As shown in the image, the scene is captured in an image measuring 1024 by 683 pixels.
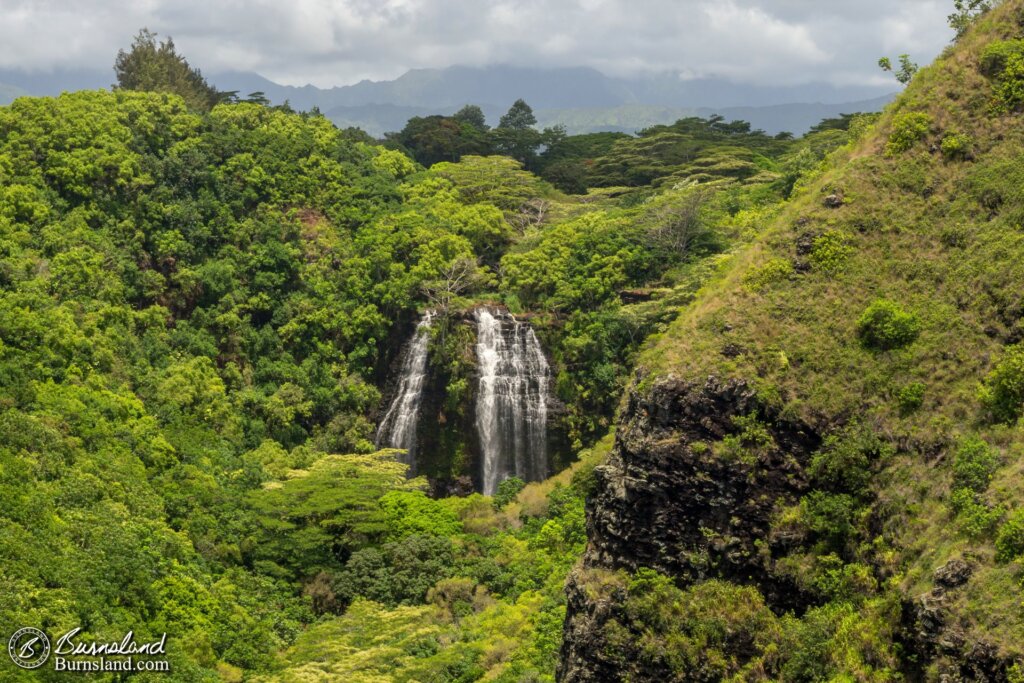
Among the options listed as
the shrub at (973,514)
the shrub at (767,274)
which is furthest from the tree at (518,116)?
the shrub at (973,514)

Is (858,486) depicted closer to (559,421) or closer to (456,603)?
(456,603)

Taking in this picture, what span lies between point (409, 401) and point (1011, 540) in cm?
3071

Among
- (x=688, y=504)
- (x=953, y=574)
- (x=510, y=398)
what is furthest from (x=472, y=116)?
(x=953, y=574)

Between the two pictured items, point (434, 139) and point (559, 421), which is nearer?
point (559, 421)

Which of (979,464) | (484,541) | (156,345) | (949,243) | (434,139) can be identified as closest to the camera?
(979,464)

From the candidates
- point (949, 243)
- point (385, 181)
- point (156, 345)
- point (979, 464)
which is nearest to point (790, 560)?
point (979, 464)

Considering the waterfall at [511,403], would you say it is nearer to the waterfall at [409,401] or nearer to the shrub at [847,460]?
the waterfall at [409,401]

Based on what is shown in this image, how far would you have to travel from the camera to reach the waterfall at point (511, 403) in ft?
139

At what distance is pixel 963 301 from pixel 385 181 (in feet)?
131

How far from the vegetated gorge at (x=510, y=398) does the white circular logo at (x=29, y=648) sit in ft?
2.16

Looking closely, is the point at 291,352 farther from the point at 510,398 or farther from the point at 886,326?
the point at 886,326

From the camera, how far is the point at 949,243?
23969mm

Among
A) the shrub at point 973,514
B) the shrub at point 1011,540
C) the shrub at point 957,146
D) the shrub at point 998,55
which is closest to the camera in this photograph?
the shrub at point 1011,540

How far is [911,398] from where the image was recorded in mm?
21203
